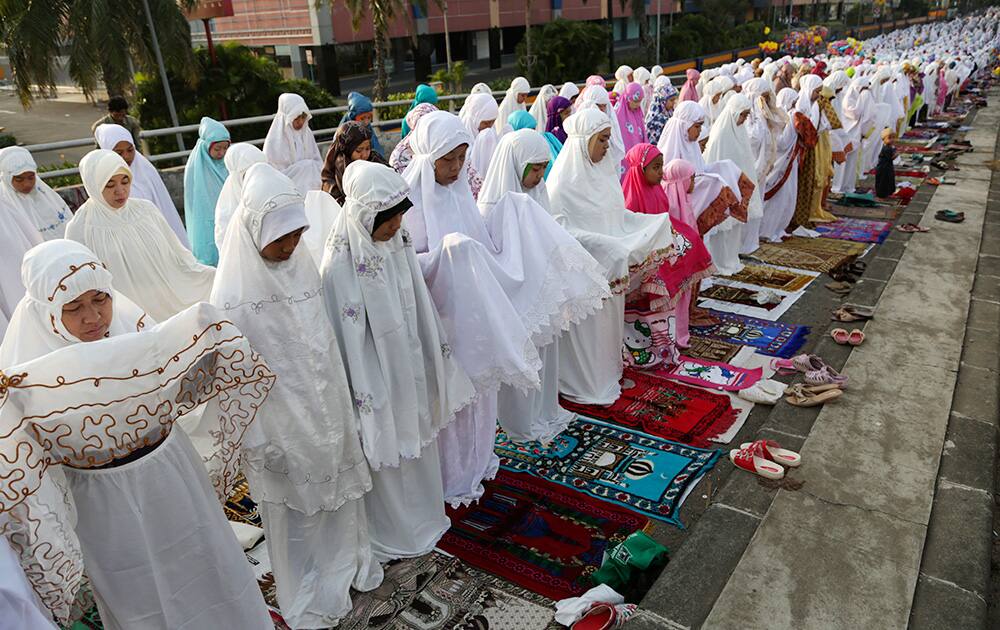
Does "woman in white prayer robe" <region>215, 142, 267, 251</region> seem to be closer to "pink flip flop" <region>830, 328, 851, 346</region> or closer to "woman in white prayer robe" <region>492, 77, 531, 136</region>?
"woman in white prayer robe" <region>492, 77, 531, 136</region>

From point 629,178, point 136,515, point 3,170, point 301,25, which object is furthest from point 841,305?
point 301,25

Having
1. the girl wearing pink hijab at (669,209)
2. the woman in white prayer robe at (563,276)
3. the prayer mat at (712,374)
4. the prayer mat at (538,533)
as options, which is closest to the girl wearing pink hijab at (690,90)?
the girl wearing pink hijab at (669,209)

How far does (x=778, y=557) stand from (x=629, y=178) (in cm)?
285

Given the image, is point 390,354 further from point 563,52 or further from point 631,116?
point 563,52

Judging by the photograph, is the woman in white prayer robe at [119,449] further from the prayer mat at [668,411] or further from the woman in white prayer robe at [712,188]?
the woman in white prayer robe at [712,188]

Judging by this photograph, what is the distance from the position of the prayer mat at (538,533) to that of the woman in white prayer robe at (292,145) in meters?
3.91

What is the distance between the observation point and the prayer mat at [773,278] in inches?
267

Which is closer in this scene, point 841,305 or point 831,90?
point 841,305

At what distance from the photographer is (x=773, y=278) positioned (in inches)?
275

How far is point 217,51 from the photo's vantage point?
48.3 feet

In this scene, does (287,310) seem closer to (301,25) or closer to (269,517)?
(269,517)

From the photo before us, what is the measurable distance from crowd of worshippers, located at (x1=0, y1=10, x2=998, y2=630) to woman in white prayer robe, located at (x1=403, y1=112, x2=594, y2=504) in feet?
0.04

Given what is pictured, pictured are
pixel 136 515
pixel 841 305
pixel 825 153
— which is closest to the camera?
pixel 136 515

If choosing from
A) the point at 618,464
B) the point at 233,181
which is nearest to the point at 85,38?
the point at 233,181
